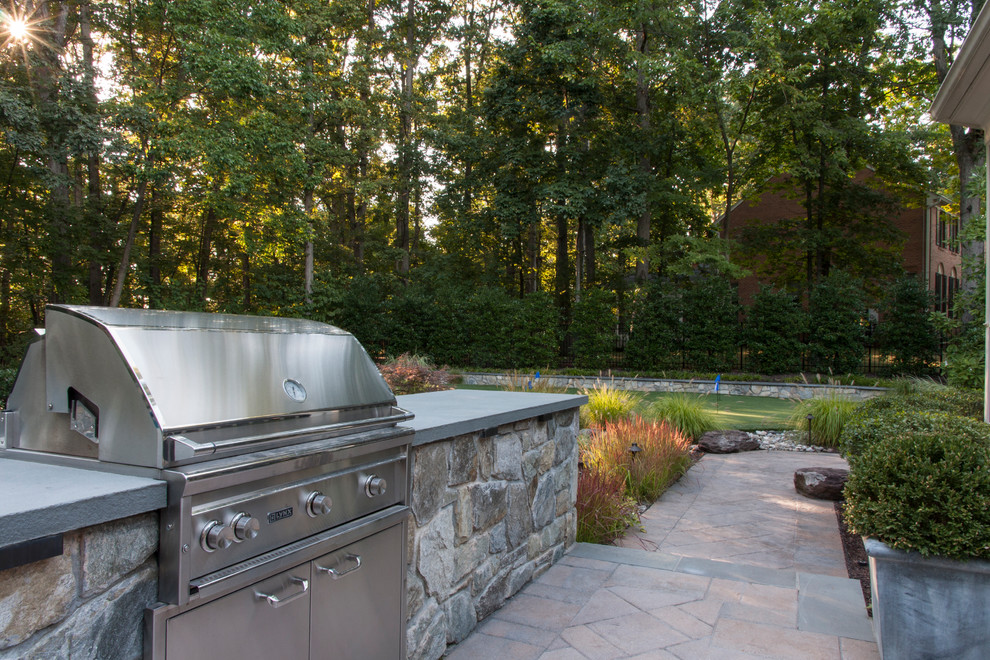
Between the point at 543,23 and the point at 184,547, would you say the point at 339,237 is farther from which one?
the point at 184,547

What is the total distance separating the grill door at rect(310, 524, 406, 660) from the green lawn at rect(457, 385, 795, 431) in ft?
27.7

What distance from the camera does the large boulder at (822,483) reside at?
20.1ft

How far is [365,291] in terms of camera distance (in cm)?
2064

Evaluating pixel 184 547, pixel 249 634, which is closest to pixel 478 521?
pixel 249 634

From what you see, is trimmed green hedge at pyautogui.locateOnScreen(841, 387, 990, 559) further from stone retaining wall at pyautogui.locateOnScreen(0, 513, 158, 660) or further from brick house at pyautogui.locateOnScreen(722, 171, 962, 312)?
brick house at pyautogui.locateOnScreen(722, 171, 962, 312)

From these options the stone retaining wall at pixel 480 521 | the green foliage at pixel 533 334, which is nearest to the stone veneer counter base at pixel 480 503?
the stone retaining wall at pixel 480 521

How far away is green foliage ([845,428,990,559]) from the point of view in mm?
2746

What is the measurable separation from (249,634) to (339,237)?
992 inches

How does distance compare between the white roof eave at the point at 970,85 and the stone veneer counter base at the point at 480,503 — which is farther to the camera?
the white roof eave at the point at 970,85

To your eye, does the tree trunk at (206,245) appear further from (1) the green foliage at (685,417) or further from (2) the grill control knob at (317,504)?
(2) the grill control knob at (317,504)

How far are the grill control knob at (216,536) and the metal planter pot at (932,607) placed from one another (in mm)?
2750

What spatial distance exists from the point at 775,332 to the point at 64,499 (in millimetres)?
16805

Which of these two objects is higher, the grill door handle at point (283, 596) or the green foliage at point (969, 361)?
the green foliage at point (969, 361)

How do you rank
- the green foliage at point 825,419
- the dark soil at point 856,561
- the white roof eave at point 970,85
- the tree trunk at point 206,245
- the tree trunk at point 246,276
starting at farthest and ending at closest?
the tree trunk at point 246,276
the tree trunk at point 206,245
the green foliage at point 825,419
the dark soil at point 856,561
the white roof eave at point 970,85
